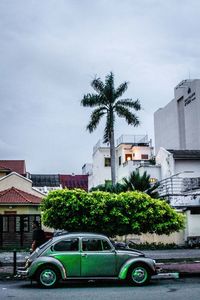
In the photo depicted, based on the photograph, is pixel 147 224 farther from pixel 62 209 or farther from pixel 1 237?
pixel 1 237

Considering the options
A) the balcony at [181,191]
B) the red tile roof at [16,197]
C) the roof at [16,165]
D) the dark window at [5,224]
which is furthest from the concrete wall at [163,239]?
the roof at [16,165]

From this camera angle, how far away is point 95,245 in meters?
14.3

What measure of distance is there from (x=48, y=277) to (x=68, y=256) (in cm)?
78

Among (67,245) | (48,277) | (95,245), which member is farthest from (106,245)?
(48,277)

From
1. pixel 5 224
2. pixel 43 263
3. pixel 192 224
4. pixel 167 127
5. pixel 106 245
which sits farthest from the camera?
pixel 167 127

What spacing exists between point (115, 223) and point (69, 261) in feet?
21.4

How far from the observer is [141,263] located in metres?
14.1

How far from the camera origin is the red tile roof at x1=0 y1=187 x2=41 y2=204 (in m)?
39.5

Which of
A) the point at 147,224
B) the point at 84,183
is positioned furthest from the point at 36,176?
the point at 147,224

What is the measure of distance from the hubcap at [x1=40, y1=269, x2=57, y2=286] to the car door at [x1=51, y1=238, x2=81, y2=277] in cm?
39

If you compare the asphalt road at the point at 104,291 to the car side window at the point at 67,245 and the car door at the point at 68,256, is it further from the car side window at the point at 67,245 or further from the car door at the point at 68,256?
the car side window at the point at 67,245

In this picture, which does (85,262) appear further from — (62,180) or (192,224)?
(62,180)

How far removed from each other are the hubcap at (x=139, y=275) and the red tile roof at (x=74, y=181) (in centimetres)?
6424

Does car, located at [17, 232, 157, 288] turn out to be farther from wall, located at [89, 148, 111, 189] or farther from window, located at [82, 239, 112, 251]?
wall, located at [89, 148, 111, 189]
